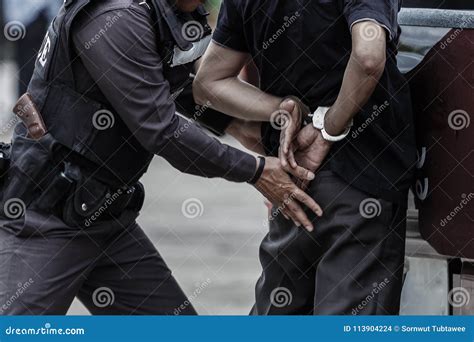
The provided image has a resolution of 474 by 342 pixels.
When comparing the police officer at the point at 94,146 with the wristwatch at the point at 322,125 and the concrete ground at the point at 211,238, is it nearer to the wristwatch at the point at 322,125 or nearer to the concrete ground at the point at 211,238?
the wristwatch at the point at 322,125

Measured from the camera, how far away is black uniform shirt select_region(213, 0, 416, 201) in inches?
140

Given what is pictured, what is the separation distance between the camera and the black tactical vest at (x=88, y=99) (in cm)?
355

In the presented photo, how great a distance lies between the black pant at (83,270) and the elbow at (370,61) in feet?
3.50

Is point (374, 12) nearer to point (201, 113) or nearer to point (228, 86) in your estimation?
point (228, 86)

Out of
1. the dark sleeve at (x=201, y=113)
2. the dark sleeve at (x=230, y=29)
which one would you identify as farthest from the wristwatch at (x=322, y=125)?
the dark sleeve at (x=201, y=113)

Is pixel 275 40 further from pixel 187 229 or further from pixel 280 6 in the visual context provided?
pixel 187 229

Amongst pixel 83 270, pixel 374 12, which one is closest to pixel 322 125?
pixel 374 12

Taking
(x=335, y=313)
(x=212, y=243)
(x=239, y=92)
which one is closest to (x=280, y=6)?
(x=239, y=92)

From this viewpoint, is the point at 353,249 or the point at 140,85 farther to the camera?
the point at 353,249

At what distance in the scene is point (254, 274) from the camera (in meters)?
7.21

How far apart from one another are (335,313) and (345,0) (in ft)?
3.40

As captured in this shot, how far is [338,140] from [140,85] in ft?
2.21

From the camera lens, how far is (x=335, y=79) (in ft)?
11.8

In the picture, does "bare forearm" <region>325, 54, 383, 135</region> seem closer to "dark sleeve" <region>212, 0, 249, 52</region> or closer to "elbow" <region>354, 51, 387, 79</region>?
"elbow" <region>354, 51, 387, 79</region>
